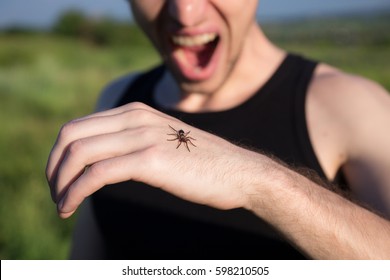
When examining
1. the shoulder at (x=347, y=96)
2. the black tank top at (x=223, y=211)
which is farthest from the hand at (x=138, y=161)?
the shoulder at (x=347, y=96)

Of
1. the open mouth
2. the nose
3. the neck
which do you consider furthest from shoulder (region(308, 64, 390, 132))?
the nose

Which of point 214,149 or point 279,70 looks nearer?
point 214,149

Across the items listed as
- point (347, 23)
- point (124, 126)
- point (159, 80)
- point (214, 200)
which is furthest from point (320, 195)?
point (347, 23)

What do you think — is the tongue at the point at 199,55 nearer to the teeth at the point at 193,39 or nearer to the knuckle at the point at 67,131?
the teeth at the point at 193,39

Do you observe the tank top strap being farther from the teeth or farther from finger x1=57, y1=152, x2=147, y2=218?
finger x1=57, y1=152, x2=147, y2=218
